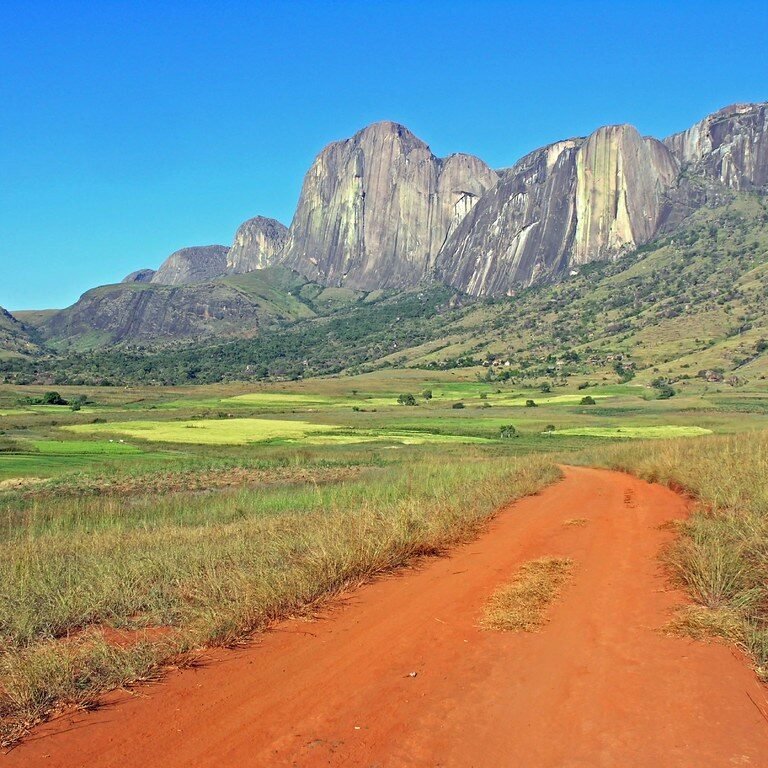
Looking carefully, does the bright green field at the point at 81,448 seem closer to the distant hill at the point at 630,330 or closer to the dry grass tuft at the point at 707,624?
the dry grass tuft at the point at 707,624

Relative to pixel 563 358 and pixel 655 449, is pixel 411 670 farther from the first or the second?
pixel 563 358

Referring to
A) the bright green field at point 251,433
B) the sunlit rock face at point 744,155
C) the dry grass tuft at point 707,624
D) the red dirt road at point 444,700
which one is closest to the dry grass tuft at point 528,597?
the red dirt road at point 444,700

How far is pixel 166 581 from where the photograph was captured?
9.46 meters

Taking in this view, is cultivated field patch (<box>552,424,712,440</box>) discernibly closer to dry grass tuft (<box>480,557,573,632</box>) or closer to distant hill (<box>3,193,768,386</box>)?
dry grass tuft (<box>480,557,573,632</box>)

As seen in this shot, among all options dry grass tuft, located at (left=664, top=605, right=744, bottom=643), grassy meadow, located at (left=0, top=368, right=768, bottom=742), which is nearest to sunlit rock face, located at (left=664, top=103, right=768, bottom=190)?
grassy meadow, located at (left=0, top=368, right=768, bottom=742)

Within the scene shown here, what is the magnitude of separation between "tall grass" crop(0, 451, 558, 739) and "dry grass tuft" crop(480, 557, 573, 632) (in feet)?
6.93

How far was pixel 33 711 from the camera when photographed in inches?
223

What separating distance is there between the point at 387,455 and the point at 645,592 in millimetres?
31811

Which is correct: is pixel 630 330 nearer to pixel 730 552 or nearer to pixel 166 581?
pixel 730 552

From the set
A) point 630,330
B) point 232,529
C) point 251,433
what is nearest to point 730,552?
point 232,529

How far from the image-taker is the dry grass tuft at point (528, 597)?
8.00m

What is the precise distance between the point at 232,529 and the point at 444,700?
8.53m

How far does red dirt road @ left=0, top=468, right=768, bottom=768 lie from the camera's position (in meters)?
5.20

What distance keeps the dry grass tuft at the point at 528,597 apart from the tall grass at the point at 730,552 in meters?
1.67
